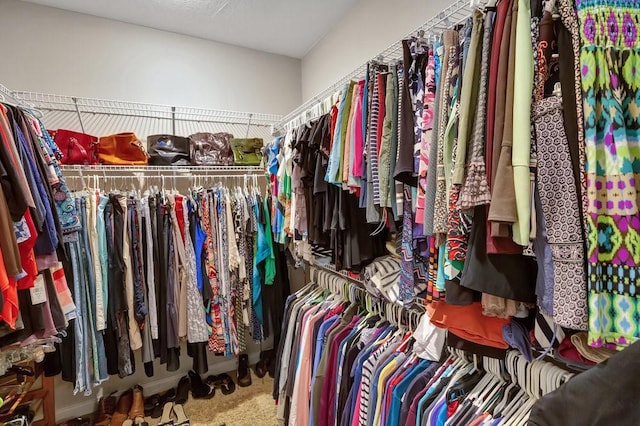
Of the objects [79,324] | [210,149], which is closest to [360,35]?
[210,149]

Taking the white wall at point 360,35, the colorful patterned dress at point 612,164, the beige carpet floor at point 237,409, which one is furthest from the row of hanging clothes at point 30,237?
the white wall at point 360,35

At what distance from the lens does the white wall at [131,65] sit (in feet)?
6.83

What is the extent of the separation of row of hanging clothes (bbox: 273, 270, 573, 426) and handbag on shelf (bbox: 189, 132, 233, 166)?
1188mm

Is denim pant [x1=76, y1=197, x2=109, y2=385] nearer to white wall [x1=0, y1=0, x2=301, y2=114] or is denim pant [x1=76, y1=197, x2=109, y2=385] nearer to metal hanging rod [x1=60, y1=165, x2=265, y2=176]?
metal hanging rod [x1=60, y1=165, x2=265, y2=176]

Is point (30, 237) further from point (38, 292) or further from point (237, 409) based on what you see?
point (237, 409)

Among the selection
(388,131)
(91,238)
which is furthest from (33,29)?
(388,131)

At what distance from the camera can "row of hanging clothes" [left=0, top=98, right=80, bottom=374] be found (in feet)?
3.56

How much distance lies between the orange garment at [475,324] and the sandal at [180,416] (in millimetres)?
1922

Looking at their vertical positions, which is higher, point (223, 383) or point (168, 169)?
point (168, 169)

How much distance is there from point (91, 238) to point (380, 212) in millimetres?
1685

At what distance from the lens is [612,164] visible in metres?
0.60

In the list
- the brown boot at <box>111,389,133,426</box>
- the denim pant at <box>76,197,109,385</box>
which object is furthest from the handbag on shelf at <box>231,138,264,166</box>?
the brown boot at <box>111,389,133,426</box>

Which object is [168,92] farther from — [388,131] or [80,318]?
[388,131]

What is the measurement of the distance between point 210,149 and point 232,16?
0.98 m
